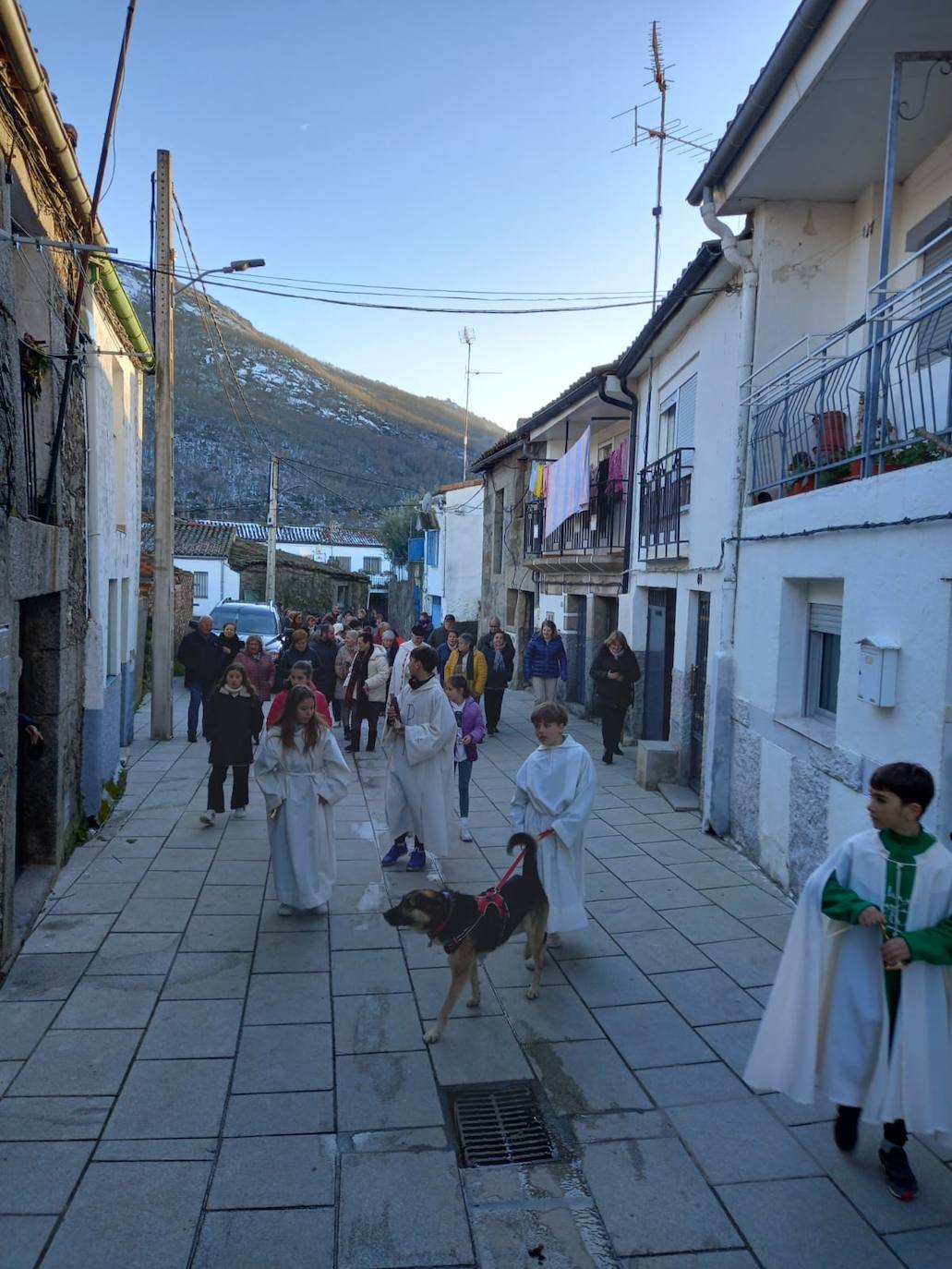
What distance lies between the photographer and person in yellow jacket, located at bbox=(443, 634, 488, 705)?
11797 millimetres

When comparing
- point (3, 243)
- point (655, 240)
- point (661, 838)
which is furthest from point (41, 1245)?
point (655, 240)

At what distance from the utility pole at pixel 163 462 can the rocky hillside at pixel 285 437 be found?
42.8m

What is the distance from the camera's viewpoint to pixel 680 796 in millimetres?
9531

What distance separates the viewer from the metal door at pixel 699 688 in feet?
32.9

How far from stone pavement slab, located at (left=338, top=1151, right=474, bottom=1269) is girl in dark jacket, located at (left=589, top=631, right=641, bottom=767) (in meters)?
8.23

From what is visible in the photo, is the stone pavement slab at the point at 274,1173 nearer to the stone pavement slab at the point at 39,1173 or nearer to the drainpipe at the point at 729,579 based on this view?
the stone pavement slab at the point at 39,1173

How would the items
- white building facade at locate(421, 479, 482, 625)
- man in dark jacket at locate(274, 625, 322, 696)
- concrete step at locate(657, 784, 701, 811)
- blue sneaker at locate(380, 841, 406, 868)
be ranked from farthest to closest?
white building facade at locate(421, 479, 482, 625)
man in dark jacket at locate(274, 625, 322, 696)
concrete step at locate(657, 784, 701, 811)
blue sneaker at locate(380, 841, 406, 868)

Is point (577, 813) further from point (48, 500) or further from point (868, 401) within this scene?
point (48, 500)

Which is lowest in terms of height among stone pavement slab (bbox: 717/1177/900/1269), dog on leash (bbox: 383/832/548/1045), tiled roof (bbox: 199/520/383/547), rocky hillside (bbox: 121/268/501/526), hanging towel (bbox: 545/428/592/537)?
stone pavement slab (bbox: 717/1177/900/1269)

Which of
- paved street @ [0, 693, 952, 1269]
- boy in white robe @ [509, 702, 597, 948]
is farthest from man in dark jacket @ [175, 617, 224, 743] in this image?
boy in white robe @ [509, 702, 597, 948]

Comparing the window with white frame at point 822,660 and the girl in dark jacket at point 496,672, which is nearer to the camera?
the window with white frame at point 822,660

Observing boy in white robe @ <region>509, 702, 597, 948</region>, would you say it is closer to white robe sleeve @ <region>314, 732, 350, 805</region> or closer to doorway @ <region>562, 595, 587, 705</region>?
white robe sleeve @ <region>314, 732, 350, 805</region>

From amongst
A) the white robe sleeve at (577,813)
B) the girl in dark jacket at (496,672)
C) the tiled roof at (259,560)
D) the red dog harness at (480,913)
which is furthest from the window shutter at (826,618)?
the tiled roof at (259,560)

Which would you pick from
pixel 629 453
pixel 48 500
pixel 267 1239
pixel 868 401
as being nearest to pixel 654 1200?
pixel 267 1239
